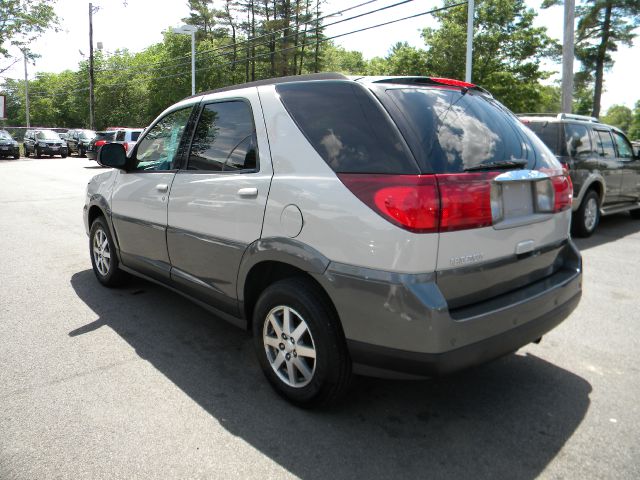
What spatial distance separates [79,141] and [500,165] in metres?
34.8

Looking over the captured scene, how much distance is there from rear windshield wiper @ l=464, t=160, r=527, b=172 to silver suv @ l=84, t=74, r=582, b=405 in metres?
0.01

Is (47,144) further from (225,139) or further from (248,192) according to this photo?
(248,192)

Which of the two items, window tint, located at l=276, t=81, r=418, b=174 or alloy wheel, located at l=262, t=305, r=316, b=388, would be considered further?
alloy wheel, located at l=262, t=305, r=316, b=388

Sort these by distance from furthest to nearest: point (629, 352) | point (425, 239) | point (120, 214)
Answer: point (120, 214) < point (629, 352) < point (425, 239)

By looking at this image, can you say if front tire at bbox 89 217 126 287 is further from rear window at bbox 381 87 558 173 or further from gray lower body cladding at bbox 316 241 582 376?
rear window at bbox 381 87 558 173

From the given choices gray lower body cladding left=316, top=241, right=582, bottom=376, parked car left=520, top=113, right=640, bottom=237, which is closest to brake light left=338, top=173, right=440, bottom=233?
gray lower body cladding left=316, top=241, right=582, bottom=376

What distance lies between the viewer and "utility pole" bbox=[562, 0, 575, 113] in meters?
Result: 13.6

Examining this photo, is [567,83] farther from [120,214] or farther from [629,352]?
[120,214]

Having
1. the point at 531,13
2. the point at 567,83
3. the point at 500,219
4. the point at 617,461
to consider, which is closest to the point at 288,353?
the point at 500,219

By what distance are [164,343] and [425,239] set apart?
7.97 ft

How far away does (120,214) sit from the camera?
15.5ft

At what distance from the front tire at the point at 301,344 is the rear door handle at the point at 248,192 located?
55 cm

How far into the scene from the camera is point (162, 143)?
436 cm

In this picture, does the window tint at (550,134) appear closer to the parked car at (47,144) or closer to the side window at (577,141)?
the side window at (577,141)
